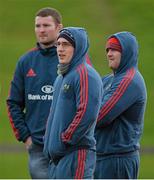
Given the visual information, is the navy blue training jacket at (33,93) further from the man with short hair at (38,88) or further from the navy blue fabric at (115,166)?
the navy blue fabric at (115,166)

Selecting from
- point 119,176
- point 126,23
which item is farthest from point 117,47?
point 126,23

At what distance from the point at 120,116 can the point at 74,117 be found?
992 mm

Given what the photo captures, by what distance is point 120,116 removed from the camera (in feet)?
33.3

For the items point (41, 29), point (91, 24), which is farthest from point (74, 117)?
point (91, 24)

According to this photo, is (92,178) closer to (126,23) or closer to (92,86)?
(92,86)

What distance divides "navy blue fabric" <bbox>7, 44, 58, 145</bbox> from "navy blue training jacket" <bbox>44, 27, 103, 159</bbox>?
152 cm

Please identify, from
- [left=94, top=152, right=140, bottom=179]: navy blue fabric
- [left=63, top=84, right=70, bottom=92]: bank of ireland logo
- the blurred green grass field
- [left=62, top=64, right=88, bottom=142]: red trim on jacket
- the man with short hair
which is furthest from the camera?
the blurred green grass field

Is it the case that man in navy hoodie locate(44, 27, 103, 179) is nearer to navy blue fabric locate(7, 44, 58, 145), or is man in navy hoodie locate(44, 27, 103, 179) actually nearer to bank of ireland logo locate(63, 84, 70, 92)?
bank of ireland logo locate(63, 84, 70, 92)

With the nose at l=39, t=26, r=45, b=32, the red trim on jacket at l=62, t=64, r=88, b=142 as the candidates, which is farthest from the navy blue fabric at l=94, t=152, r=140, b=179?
the nose at l=39, t=26, r=45, b=32

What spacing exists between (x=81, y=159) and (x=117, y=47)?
1.54 meters

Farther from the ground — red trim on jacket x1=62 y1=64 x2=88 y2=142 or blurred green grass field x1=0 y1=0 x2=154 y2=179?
red trim on jacket x1=62 y1=64 x2=88 y2=142

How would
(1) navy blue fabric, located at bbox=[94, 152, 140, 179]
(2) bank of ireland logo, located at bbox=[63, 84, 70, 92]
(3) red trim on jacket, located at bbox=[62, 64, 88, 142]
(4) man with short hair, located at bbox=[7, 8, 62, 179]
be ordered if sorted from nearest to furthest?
(3) red trim on jacket, located at bbox=[62, 64, 88, 142] < (2) bank of ireland logo, located at bbox=[63, 84, 70, 92] < (1) navy blue fabric, located at bbox=[94, 152, 140, 179] < (4) man with short hair, located at bbox=[7, 8, 62, 179]

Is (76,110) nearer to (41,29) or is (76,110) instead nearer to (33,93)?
(33,93)

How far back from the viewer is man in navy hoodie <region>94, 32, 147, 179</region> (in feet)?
33.2
